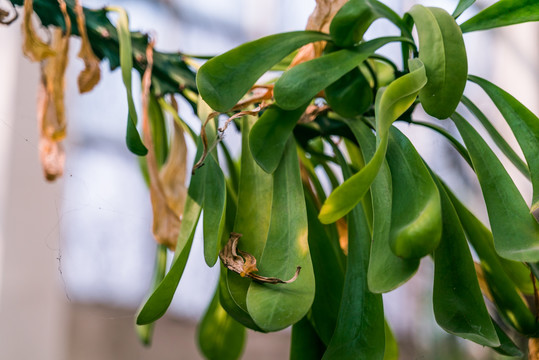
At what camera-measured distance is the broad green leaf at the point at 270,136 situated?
1.22 ft

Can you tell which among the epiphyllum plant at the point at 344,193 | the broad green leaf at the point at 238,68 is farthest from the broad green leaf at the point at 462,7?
the broad green leaf at the point at 238,68

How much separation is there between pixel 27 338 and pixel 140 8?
3.02ft

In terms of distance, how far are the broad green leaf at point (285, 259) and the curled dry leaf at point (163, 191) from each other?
0.12m

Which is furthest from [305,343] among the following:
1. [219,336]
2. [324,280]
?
[219,336]

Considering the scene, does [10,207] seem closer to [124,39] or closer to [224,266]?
[124,39]

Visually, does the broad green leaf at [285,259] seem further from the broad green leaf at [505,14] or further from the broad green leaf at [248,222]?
the broad green leaf at [505,14]

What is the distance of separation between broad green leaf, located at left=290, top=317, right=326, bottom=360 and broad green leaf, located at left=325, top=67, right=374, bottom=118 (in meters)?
0.14

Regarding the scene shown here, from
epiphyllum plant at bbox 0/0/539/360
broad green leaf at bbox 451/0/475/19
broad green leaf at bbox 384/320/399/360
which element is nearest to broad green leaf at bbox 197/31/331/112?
epiphyllum plant at bbox 0/0/539/360

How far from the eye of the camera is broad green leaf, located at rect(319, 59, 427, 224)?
0.31 m

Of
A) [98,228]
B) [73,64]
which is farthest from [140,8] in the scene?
[98,228]

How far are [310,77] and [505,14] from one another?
0.46 ft

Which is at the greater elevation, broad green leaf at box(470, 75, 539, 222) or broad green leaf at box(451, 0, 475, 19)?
broad green leaf at box(451, 0, 475, 19)

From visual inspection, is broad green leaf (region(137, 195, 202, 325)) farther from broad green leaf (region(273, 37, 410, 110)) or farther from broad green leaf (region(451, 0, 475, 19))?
broad green leaf (region(451, 0, 475, 19))

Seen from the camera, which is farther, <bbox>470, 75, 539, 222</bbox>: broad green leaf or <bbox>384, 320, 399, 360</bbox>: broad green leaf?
<bbox>384, 320, 399, 360</bbox>: broad green leaf
